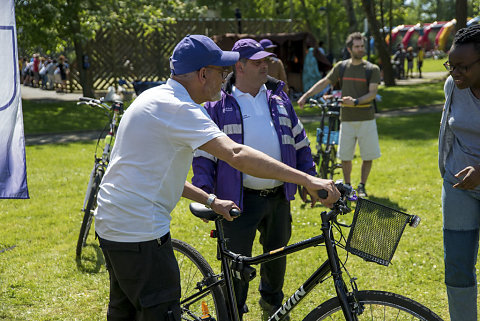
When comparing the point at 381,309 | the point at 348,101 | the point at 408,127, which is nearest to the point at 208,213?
the point at 381,309

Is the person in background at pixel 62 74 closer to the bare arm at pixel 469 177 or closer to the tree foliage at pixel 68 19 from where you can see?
the tree foliage at pixel 68 19

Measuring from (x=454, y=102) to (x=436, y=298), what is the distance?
85.9 inches

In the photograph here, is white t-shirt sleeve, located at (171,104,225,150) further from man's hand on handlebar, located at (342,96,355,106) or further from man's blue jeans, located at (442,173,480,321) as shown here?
man's hand on handlebar, located at (342,96,355,106)

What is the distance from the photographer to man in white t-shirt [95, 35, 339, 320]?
2.71 m

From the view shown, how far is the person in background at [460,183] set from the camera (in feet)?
11.0

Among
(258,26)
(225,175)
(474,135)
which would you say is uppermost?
(258,26)

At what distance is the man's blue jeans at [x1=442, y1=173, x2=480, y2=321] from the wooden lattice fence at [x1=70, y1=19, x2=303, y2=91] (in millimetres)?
A: 23761

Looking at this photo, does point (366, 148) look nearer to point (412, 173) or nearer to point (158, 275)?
point (412, 173)

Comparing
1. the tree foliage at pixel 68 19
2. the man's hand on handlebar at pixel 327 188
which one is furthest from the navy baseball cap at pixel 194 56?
the tree foliage at pixel 68 19

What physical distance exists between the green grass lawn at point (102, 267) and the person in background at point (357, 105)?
0.74 m

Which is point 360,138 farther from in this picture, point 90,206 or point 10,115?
point 10,115

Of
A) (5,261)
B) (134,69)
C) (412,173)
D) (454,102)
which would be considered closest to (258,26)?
(134,69)

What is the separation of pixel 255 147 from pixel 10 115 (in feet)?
6.24

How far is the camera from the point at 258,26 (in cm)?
2948
